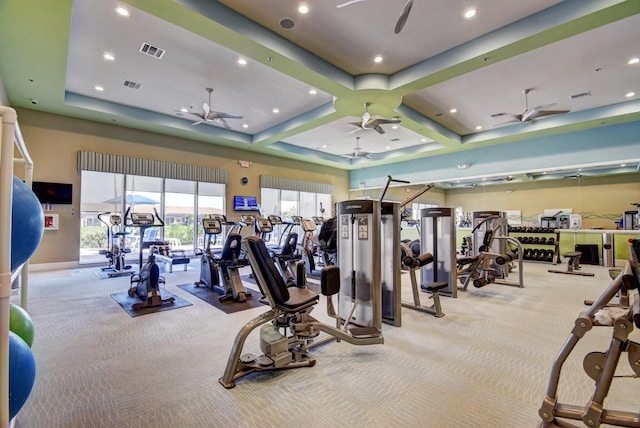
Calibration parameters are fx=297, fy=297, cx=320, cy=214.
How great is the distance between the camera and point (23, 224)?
1.48m

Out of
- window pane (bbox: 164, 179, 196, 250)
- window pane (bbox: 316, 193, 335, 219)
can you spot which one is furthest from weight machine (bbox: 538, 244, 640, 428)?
window pane (bbox: 316, 193, 335, 219)

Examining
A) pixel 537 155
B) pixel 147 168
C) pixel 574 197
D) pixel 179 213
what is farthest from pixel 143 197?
pixel 574 197

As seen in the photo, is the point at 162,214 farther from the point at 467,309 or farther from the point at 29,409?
the point at 467,309

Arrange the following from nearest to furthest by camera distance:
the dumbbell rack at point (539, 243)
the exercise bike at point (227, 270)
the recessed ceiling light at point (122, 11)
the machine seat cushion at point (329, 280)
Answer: the machine seat cushion at point (329, 280) → the recessed ceiling light at point (122, 11) → the exercise bike at point (227, 270) → the dumbbell rack at point (539, 243)

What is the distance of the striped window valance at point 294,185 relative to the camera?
11250mm

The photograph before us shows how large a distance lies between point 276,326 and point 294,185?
9.70 meters

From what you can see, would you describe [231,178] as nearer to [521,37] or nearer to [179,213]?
[179,213]

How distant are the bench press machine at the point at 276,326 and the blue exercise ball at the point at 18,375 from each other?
48.0 inches

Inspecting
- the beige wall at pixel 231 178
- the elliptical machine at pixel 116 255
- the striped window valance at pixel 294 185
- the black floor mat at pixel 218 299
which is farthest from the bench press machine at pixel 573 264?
the elliptical machine at pixel 116 255

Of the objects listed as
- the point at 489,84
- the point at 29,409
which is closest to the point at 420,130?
the point at 489,84

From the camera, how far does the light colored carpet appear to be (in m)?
2.01

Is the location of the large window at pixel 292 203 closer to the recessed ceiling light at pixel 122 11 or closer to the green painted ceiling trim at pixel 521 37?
the green painted ceiling trim at pixel 521 37

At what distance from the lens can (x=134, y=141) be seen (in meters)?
8.31

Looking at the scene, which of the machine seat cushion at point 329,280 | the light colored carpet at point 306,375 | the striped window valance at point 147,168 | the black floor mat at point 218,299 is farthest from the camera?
the striped window valance at point 147,168
